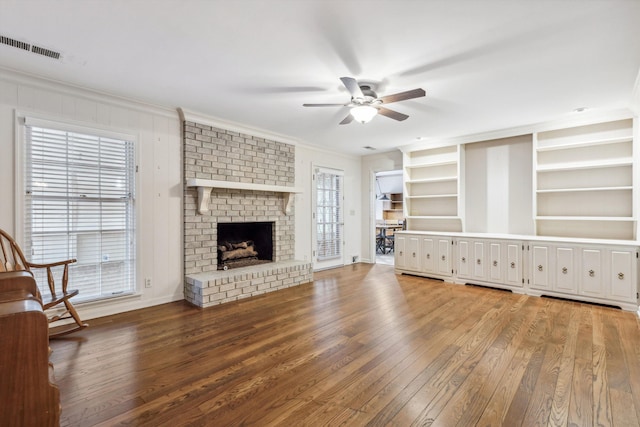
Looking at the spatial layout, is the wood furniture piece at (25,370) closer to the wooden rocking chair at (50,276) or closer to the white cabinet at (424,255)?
the wooden rocking chair at (50,276)

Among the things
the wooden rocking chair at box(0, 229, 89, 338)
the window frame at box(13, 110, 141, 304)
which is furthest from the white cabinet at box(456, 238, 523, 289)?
the wooden rocking chair at box(0, 229, 89, 338)

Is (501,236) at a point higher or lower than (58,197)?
lower

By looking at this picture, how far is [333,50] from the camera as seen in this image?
2527 millimetres

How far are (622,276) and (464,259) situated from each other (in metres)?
1.84

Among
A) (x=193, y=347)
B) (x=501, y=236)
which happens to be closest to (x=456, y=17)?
(x=193, y=347)

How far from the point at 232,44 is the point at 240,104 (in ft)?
4.55

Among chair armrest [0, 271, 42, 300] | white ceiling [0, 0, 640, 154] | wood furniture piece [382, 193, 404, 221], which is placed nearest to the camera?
chair armrest [0, 271, 42, 300]

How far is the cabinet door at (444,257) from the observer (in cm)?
519

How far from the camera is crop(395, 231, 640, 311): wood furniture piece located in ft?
12.4

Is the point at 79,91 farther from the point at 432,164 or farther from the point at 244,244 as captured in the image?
the point at 432,164

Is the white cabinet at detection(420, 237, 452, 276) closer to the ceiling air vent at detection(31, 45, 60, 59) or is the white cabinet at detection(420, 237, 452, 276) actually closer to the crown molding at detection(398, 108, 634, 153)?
the crown molding at detection(398, 108, 634, 153)

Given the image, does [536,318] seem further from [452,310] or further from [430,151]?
[430,151]

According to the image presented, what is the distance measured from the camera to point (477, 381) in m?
2.16

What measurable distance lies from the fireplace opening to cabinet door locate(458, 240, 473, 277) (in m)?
3.16
